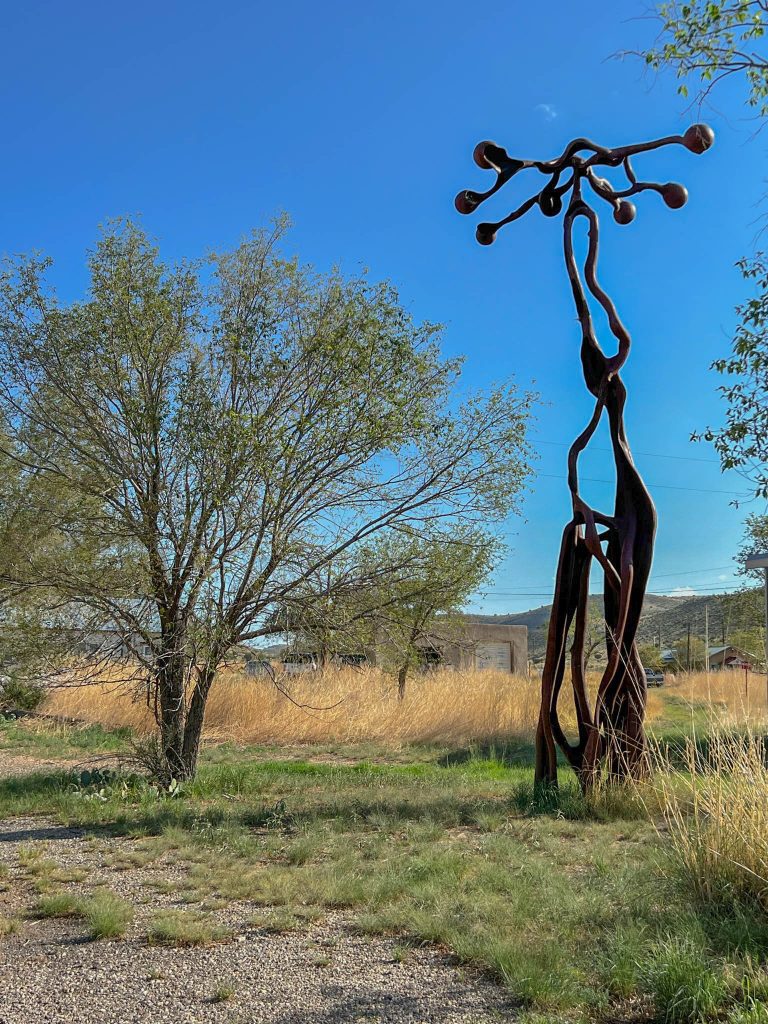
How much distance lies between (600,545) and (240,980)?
4.79m

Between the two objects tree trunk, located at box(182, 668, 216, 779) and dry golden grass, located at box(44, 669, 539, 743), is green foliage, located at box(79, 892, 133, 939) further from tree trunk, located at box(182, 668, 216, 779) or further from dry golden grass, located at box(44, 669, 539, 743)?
dry golden grass, located at box(44, 669, 539, 743)

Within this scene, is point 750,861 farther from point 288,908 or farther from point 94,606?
point 94,606

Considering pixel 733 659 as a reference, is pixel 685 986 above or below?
below

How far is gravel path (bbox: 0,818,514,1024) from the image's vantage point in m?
3.18

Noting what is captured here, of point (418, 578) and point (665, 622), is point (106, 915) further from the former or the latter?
point (665, 622)

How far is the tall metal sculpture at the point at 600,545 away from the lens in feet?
23.4

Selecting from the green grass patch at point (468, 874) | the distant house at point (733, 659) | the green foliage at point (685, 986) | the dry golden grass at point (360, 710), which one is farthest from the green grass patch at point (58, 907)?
the dry golden grass at point (360, 710)

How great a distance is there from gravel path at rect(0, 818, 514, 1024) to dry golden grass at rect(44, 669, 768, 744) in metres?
9.69

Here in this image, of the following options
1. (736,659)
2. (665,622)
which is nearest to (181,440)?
(736,659)

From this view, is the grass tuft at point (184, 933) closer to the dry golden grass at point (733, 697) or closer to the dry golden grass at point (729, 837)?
the dry golden grass at point (729, 837)

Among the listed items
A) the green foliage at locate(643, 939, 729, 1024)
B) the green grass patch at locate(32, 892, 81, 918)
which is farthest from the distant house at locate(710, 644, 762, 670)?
the green grass patch at locate(32, 892, 81, 918)

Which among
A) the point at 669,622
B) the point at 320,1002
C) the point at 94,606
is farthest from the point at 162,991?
the point at 669,622

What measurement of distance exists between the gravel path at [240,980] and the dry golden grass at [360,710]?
969cm

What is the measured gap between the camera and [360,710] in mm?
15016
